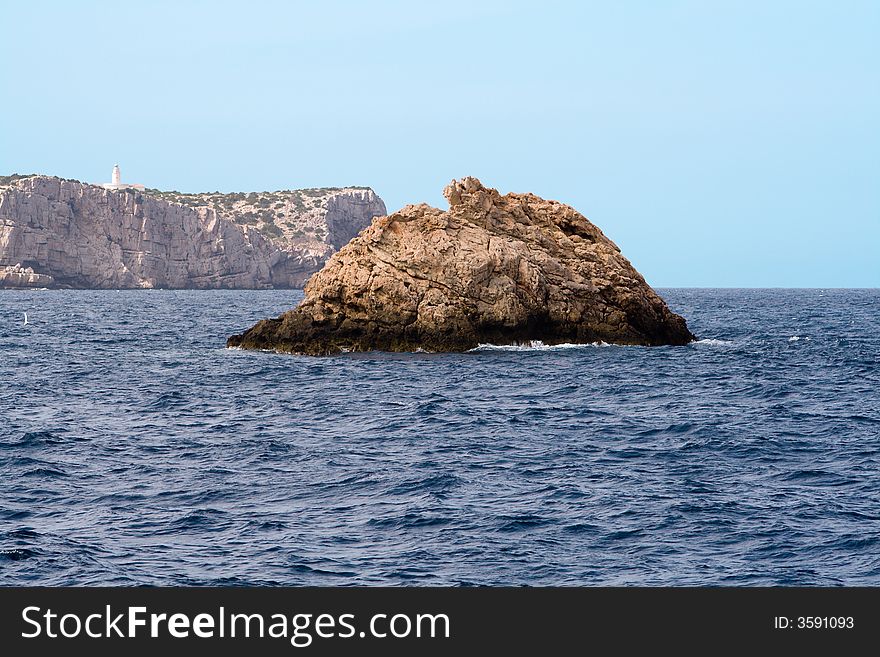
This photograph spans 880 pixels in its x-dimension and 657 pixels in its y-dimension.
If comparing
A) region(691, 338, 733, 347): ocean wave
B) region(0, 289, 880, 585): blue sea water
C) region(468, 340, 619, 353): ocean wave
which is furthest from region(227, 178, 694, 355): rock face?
region(0, 289, 880, 585): blue sea water

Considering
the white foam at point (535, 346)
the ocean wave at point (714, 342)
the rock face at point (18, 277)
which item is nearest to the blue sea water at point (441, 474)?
the white foam at point (535, 346)

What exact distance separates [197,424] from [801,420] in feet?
61.1

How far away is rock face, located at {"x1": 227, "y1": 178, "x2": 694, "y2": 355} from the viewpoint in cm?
5300

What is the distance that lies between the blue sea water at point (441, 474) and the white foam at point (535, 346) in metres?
5.57

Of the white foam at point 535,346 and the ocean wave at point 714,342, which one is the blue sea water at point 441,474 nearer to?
the white foam at point 535,346

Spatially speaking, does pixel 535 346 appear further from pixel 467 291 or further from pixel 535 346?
pixel 467 291

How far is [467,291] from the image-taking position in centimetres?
5278

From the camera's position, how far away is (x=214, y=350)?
5812 cm

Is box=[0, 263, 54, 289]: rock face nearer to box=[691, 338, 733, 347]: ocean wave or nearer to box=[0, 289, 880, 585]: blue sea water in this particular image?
box=[0, 289, 880, 585]: blue sea water

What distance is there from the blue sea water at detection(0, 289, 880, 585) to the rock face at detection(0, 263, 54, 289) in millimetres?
148615

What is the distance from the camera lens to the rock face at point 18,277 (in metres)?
186
